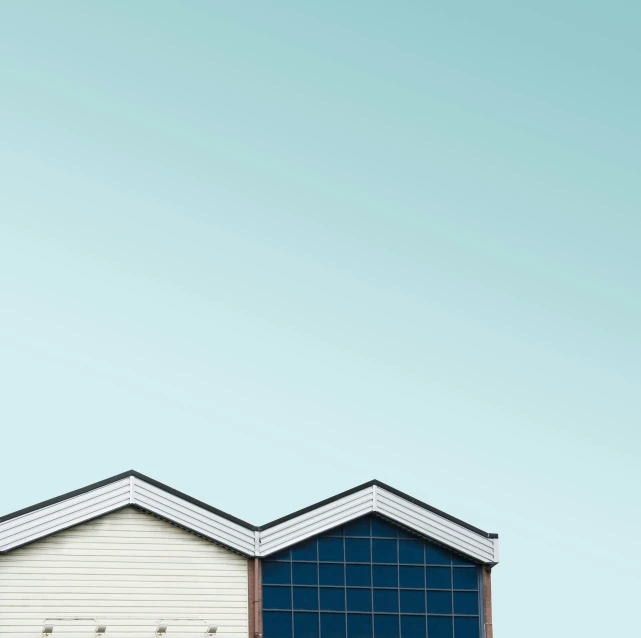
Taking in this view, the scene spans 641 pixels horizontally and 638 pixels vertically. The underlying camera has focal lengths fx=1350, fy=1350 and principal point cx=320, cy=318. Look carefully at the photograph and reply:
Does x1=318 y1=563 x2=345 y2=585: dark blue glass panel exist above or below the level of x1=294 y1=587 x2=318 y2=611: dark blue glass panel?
above

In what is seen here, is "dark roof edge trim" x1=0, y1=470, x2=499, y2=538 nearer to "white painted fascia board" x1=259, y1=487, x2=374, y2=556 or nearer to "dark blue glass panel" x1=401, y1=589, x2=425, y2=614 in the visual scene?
"white painted fascia board" x1=259, y1=487, x2=374, y2=556

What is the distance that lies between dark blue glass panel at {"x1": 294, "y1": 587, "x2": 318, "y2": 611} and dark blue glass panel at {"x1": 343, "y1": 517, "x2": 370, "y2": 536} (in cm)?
259

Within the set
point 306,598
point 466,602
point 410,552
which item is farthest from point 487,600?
point 306,598

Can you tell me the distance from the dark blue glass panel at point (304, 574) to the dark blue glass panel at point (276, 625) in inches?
55.4

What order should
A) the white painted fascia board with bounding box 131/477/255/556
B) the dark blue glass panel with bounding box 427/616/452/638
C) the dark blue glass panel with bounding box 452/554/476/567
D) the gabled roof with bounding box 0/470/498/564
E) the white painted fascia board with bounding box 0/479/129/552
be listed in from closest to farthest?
the white painted fascia board with bounding box 0/479/129/552 < the gabled roof with bounding box 0/470/498/564 < the white painted fascia board with bounding box 131/477/255/556 < the dark blue glass panel with bounding box 427/616/452/638 < the dark blue glass panel with bounding box 452/554/476/567

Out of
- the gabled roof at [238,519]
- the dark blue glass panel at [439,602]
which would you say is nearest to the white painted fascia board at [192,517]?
the gabled roof at [238,519]

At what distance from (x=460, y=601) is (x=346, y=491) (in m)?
6.21

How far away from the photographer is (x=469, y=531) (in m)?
52.8

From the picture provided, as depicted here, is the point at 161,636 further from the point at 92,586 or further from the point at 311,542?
the point at 311,542

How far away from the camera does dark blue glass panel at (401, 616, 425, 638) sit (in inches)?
2037

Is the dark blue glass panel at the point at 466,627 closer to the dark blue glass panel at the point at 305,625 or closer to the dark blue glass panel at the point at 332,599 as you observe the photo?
the dark blue glass panel at the point at 332,599

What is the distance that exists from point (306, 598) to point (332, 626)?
1438mm

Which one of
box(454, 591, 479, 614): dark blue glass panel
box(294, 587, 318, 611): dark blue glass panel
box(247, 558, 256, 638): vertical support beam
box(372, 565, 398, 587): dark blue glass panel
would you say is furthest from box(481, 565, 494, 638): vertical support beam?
box(247, 558, 256, 638): vertical support beam

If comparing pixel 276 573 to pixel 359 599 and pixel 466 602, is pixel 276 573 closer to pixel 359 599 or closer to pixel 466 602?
pixel 359 599
